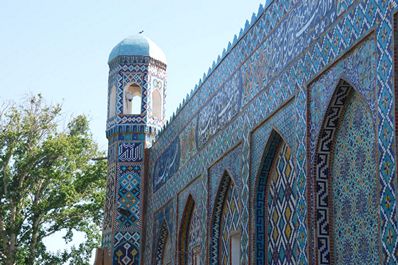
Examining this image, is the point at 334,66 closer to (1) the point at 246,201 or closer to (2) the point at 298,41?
(2) the point at 298,41

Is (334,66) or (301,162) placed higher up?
(334,66)

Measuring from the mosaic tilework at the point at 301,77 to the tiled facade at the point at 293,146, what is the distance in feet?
0.04

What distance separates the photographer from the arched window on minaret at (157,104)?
16500 mm

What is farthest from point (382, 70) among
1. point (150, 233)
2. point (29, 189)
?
point (29, 189)

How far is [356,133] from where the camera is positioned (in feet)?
25.3

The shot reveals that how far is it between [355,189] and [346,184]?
0.17 metres

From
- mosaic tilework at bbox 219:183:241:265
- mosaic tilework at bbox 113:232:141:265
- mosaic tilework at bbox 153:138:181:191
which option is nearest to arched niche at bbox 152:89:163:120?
mosaic tilework at bbox 153:138:181:191

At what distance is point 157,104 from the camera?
54.5 ft

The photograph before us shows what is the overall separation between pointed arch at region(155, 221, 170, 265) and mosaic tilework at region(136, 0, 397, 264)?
1895 mm

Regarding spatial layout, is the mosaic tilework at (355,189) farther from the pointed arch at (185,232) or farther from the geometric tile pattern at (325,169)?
the pointed arch at (185,232)

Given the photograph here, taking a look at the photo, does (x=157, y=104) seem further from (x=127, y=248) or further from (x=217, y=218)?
(x=217, y=218)

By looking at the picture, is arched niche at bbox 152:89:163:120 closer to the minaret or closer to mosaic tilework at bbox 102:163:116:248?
the minaret

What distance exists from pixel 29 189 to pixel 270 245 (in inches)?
455

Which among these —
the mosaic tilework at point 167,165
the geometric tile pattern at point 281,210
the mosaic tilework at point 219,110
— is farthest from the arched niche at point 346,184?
the mosaic tilework at point 167,165
